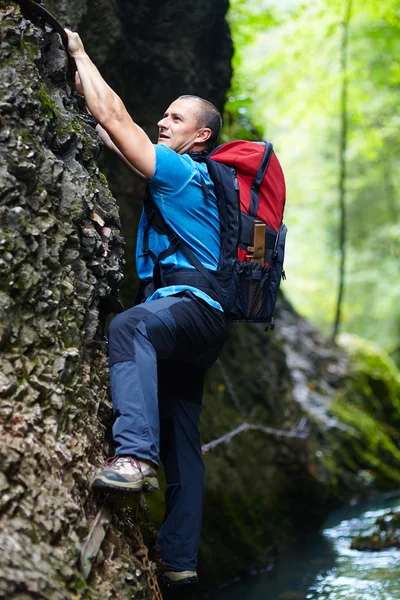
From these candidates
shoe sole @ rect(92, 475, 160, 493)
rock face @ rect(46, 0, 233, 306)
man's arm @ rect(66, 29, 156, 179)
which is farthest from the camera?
rock face @ rect(46, 0, 233, 306)

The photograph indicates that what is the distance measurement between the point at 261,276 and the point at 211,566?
350 centimetres

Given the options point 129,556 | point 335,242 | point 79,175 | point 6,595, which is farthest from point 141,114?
point 335,242

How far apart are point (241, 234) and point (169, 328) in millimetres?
740

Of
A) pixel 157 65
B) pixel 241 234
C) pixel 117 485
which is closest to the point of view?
pixel 117 485

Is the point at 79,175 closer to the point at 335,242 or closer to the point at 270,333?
the point at 270,333

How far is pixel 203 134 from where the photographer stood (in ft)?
13.5

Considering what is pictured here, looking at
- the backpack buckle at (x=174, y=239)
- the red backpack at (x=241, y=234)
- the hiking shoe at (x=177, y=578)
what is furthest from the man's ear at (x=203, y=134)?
the hiking shoe at (x=177, y=578)

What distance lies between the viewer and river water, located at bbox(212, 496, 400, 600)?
555cm

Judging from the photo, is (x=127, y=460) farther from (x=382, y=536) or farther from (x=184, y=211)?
(x=382, y=536)

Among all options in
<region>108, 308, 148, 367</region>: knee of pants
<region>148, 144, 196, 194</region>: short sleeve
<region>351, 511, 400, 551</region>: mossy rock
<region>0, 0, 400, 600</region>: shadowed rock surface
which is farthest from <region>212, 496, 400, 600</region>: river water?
<region>148, 144, 196, 194</region>: short sleeve

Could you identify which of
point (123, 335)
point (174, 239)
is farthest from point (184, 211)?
point (123, 335)

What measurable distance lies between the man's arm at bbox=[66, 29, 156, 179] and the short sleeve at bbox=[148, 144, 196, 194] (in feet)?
0.13

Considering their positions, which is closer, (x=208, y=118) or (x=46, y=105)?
(x=46, y=105)

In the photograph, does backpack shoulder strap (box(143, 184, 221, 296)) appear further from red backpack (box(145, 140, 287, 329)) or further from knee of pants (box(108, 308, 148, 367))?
knee of pants (box(108, 308, 148, 367))
